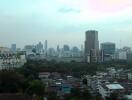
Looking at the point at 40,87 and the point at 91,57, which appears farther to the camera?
the point at 91,57

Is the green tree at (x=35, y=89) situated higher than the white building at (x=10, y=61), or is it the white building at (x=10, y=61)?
the white building at (x=10, y=61)

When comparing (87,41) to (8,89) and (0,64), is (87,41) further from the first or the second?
(8,89)

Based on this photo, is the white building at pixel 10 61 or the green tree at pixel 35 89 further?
the white building at pixel 10 61

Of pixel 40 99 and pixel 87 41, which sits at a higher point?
pixel 87 41

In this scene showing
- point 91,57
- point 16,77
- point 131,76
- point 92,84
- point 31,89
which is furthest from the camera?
point 91,57

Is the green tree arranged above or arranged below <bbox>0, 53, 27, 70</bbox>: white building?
below

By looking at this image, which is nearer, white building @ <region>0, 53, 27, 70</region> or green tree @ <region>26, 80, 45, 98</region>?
green tree @ <region>26, 80, 45, 98</region>

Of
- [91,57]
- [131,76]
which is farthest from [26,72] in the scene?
[91,57]

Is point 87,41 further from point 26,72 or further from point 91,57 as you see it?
point 26,72

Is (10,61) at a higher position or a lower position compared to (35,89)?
higher

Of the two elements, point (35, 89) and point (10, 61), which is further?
point (10, 61)

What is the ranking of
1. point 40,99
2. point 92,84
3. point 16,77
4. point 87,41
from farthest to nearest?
1. point 87,41
2. point 92,84
3. point 16,77
4. point 40,99
